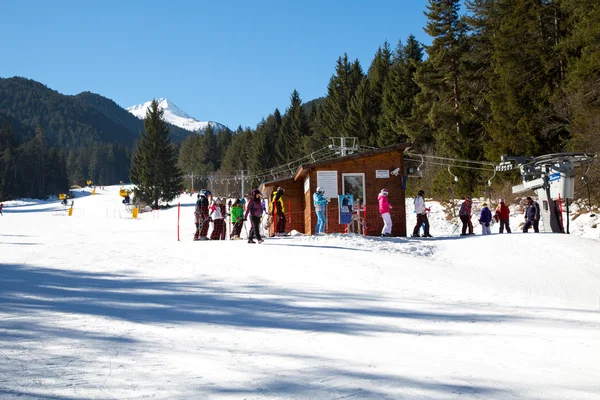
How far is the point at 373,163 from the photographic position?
19.6m

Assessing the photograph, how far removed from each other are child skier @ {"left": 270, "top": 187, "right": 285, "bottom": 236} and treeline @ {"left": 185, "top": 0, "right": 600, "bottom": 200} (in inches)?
542

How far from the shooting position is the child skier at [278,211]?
17.7m

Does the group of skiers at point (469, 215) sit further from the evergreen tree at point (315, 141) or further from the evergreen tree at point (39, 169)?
the evergreen tree at point (39, 169)

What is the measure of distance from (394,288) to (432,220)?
931 inches

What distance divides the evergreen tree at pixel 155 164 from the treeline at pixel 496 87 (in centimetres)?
2429

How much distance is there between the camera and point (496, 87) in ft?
106

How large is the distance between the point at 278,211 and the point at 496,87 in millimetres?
20774

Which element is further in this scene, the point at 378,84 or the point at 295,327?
the point at 378,84

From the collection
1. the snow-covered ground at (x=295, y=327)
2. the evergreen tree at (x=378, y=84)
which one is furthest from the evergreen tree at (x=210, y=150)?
the snow-covered ground at (x=295, y=327)

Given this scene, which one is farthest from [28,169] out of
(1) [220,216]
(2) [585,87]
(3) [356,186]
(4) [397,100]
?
(2) [585,87]

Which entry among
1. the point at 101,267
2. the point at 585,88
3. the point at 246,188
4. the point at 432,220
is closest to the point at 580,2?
the point at 585,88

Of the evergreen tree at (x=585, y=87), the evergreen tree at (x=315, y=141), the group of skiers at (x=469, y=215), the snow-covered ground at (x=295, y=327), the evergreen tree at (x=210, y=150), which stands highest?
the evergreen tree at (x=210, y=150)

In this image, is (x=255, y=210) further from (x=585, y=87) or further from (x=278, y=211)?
(x=585, y=87)

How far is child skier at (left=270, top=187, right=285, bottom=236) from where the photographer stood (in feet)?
58.0
